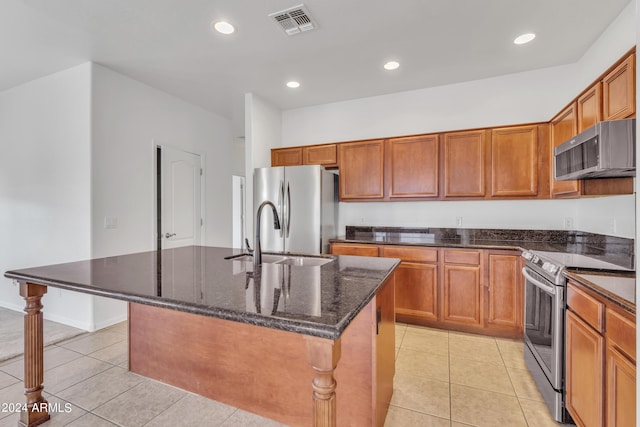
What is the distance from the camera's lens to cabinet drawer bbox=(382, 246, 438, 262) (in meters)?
3.04

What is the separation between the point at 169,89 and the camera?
372 centimetres

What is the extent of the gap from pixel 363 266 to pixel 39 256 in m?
3.90

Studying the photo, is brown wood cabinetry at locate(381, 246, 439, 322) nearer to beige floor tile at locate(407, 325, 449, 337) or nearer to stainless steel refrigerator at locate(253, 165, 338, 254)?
beige floor tile at locate(407, 325, 449, 337)

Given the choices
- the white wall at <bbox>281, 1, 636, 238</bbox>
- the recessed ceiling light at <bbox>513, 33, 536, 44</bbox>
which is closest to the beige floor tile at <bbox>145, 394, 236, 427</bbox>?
the white wall at <bbox>281, 1, 636, 238</bbox>

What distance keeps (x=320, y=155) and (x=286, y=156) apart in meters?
0.50

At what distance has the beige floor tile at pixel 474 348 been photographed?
8.23 ft

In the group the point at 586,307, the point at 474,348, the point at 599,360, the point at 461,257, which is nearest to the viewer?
the point at 599,360

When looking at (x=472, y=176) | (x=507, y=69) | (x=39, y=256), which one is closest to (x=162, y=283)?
(x=472, y=176)

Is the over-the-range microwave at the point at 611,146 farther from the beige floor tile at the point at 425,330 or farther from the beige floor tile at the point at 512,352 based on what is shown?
the beige floor tile at the point at 425,330

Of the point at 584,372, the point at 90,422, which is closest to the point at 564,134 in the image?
the point at 584,372

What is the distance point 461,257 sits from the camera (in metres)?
2.95

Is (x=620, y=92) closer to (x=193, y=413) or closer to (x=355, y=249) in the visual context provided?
(x=355, y=249)

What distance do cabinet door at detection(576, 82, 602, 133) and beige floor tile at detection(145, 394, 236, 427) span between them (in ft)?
10.6

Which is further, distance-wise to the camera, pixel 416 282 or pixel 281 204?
pixel 281 204
